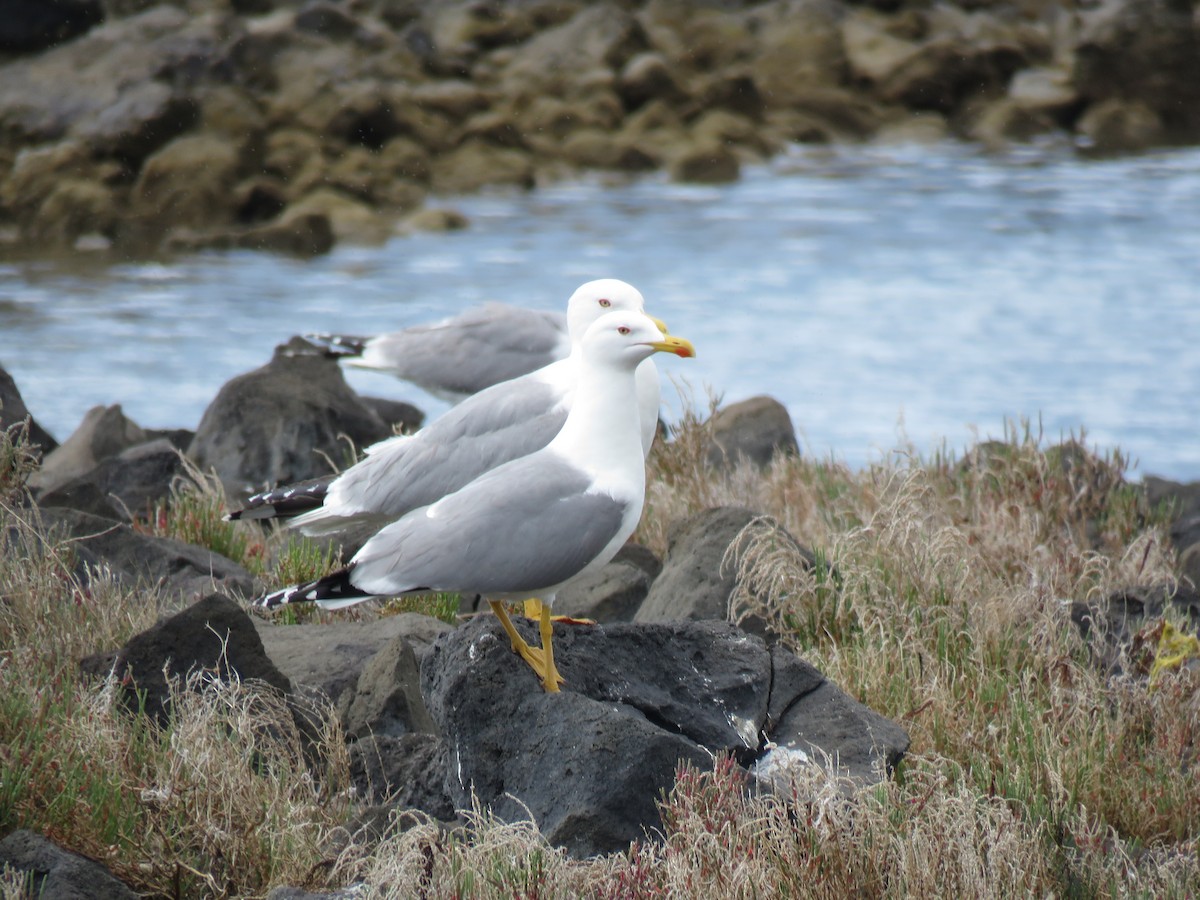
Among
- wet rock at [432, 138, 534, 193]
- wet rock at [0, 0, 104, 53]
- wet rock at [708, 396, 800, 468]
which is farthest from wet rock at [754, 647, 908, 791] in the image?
wet rock at [0, 0, 104, 53]

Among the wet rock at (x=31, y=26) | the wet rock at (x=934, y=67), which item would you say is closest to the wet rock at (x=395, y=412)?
the wet rock at (x=934, y=67)

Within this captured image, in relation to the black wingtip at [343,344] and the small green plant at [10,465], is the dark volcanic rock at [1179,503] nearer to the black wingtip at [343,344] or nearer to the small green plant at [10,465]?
the black wingtip at [343,344]

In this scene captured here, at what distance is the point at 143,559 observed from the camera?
6492 millimetres

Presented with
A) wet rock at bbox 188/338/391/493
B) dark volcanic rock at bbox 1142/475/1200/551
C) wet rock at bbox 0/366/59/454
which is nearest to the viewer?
wet rock at bbox 0/366/59/454

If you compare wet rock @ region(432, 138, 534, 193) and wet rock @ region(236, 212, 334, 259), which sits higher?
wet rock @ region(432, 138, 534, 193)

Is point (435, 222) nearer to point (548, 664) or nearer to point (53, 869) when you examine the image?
point (548, 664)

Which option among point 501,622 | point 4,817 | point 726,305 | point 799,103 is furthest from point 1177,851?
point 799,103

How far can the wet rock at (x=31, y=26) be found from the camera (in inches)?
1146

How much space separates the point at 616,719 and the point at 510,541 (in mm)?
671

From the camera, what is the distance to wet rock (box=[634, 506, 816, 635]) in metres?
5.96

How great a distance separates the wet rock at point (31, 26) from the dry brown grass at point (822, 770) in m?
25.8

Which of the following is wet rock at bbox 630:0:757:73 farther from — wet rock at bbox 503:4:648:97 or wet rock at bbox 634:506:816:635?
wet rock at bbox 634:506:816:635

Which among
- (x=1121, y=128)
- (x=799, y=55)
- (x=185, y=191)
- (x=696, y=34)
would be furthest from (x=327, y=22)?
(x=1121, y=128)

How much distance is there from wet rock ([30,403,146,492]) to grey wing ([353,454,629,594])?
4594mm
